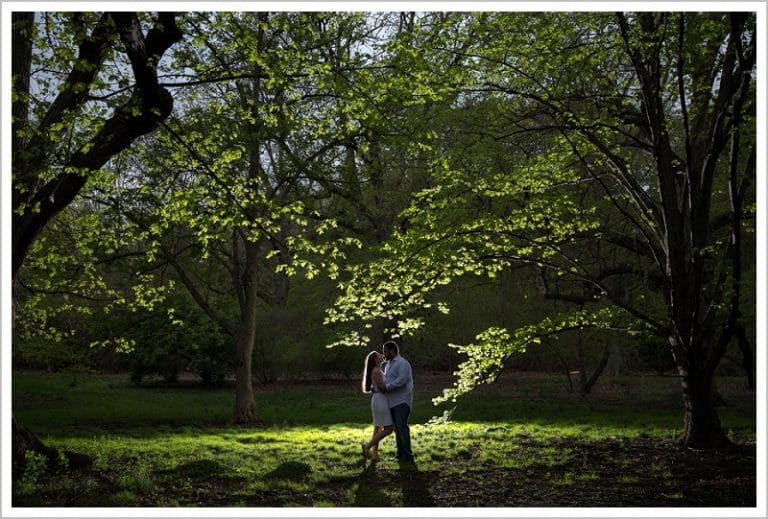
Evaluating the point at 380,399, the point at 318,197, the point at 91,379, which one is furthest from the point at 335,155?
the point at 91,379

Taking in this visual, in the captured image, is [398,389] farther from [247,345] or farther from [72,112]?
[247,345]

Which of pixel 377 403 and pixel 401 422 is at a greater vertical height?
pixel 377 403

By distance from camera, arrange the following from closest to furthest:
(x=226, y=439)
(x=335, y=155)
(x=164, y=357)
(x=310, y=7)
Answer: (x=310, y=7) < (x=226, y=439) < (x=335, y=155) < (x=164, y=357)

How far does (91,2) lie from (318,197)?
35.2ft

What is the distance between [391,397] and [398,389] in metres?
0.15

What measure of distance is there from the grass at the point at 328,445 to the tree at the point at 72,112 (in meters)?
1.77

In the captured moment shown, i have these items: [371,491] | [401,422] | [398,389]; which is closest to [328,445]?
[401,422]

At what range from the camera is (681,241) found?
9.93 meters

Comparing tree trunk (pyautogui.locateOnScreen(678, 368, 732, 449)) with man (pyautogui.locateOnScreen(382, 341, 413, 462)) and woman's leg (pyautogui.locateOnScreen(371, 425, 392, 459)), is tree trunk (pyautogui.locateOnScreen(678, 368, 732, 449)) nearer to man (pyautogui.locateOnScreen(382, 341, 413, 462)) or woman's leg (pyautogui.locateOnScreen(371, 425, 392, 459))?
man (pyautogui.locateOnScreen(382, 341, 413, 462))

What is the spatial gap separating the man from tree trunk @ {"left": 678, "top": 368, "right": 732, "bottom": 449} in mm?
4402

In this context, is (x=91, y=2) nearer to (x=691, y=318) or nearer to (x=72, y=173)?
(x=72, y=173)

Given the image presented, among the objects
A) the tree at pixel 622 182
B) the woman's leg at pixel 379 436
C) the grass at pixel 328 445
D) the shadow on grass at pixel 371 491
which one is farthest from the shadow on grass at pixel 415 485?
the tree at pixel 622 182

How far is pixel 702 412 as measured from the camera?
9.82 m

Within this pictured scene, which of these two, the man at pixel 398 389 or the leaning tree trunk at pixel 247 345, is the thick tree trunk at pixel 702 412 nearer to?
the man at pixel 398 389
